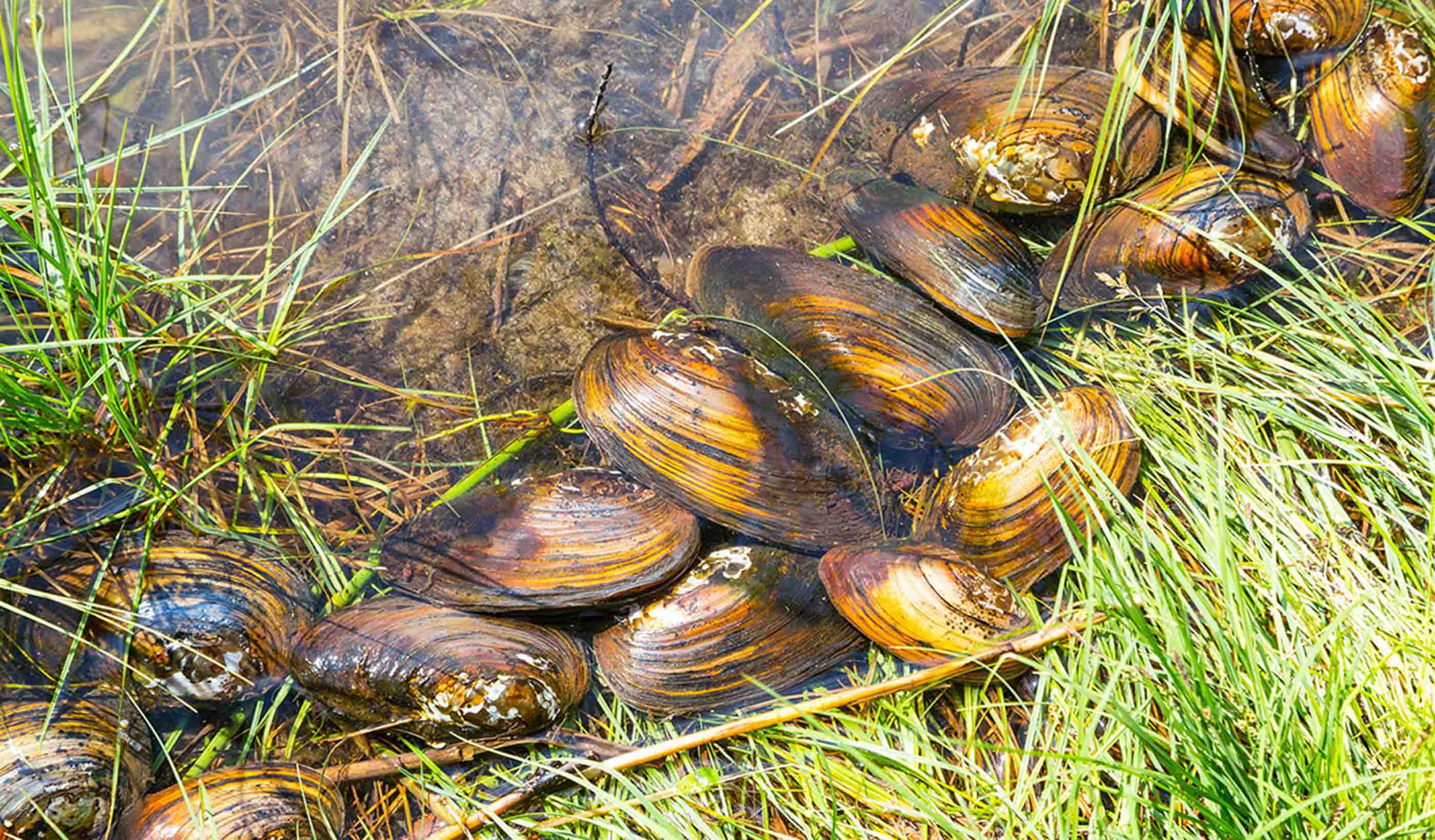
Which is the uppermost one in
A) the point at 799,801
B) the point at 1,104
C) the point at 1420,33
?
the point at 1420,33

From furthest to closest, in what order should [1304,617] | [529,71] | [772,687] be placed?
[529,71]
[772,687]
[1304,617]

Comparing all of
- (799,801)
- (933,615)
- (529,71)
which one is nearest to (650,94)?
(529,71)

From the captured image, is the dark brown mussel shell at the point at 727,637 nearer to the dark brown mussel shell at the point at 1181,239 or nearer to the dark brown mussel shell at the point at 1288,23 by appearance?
the dark brown mussel shell at the point at 1181,239

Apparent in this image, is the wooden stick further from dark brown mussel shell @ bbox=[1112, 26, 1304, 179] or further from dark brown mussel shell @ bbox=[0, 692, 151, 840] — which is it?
dark brown mussel shell @ bbox=[1112, 26, 1304, 179]

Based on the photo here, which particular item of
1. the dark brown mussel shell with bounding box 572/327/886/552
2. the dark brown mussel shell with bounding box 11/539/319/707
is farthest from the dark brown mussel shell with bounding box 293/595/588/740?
the dark brown mussel shell with bounding box 572/327/886/552

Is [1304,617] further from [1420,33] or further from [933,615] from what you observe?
[1420,33]

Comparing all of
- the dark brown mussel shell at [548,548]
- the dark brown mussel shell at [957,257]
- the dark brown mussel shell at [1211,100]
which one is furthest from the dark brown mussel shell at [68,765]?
the dark brown mussel shell at [1211,100]
